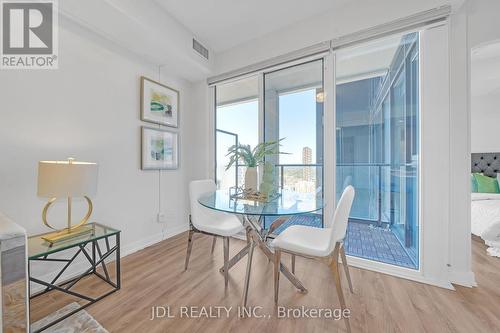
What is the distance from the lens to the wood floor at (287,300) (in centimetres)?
133

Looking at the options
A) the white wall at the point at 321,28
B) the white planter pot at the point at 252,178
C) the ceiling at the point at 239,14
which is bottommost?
the white planter pot at the point at 252,178

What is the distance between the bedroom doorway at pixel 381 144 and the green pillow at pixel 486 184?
2.42 m

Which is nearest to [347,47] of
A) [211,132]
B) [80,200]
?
[211,132]

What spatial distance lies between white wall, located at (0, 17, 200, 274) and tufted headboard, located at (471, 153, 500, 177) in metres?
5.24

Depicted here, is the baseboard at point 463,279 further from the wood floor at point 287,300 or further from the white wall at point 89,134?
the white wall at point 89,134

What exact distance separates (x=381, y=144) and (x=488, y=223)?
180cm

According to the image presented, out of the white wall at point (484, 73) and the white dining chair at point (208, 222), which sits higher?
the white wall at point (484, 73)

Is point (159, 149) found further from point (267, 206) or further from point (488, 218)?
point (488, 218)

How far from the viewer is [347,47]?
2.11 meters

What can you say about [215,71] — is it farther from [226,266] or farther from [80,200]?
[226,266]

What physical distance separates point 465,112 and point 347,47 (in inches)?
47.2

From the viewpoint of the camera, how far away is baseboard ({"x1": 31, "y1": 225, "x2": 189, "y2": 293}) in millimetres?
1741

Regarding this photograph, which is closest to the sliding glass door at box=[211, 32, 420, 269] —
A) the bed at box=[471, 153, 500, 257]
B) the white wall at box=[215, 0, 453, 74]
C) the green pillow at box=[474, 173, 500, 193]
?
the white wall at box=[215, 0, 453, 74]

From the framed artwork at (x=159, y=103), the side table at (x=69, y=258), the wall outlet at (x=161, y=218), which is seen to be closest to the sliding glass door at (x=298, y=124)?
the framed artwork at (x=159, y=103)
